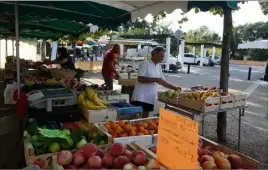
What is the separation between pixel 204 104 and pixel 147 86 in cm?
93

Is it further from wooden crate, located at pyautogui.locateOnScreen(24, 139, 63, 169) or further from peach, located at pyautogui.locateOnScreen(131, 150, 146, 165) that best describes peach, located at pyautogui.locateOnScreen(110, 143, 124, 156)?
wooden crate, located at pyautogui.locateOnScreen(24, 139, 63, 169)

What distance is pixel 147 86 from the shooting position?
15.1ft

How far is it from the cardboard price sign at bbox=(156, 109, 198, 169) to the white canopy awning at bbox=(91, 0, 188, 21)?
2.06 metres

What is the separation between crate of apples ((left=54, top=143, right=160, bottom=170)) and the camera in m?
1.92

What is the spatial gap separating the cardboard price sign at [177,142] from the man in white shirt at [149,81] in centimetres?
249

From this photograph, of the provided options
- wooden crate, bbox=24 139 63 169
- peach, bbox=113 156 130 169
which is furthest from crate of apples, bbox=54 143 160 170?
wooden crate, bbox=24 139 63 169

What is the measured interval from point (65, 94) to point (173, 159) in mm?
2266

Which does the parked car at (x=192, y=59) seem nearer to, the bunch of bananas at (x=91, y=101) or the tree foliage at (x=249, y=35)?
the tree foliage at (x=249, y=35)

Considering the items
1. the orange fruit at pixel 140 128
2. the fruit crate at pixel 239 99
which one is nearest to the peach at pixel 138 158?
the orange fruit at pixel 140 128

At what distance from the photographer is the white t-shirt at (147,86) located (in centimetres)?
449

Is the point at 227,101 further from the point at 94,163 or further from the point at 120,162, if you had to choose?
the point at 94,163

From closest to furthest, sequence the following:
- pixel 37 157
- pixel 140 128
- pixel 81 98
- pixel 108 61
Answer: pixel 37 157 < pixel 140 128 < pixel 81 98 < pixel 108 61

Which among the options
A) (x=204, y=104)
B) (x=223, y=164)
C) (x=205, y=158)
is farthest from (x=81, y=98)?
(x=223, y=164)

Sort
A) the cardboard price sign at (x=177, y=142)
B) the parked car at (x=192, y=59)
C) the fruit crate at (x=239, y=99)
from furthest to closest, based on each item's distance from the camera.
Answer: the parked car at (x=192, y=59) → the fruit crate at (x=239, y=99) → the cardboard price sign at (x=177, y=142)
